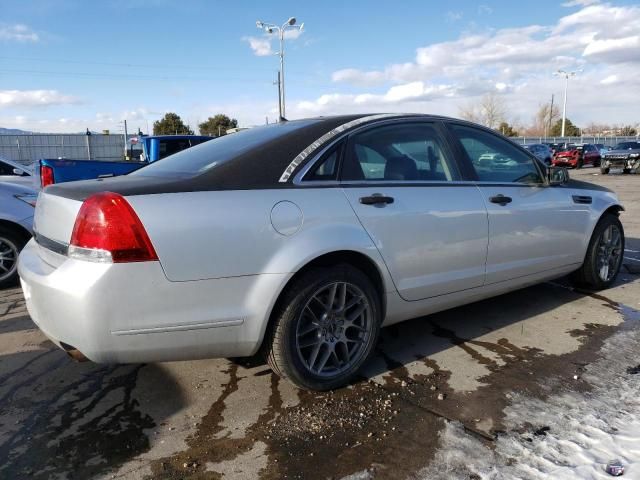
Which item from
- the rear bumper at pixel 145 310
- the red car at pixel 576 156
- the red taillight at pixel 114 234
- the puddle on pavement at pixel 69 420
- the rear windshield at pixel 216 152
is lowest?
the puddle on pavement at pixel 69 420

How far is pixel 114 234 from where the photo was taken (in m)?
2.34

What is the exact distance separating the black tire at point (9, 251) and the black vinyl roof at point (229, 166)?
9.16 feet

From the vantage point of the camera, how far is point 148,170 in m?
3.31

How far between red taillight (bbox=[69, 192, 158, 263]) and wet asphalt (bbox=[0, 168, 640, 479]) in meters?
0.93

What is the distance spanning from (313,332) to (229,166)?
3.40 feet

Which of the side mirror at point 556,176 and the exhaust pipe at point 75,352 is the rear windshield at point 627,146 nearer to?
the side mirror at point 556,176

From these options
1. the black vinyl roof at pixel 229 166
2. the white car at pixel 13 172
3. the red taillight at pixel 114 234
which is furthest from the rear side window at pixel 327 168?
the white car at pixel 13 172

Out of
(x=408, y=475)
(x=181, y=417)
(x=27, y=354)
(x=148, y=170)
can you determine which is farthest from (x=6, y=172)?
(x=408, y=475)

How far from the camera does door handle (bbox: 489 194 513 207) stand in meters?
3.69

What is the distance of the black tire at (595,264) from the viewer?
4.71m

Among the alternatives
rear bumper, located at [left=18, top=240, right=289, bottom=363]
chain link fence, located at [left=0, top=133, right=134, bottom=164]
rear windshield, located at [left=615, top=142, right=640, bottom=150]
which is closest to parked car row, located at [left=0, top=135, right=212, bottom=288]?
rear bumper, located at [left=18, top=240, right=289, bottom=363]

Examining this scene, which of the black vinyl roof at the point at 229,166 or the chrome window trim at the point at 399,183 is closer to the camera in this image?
the black vinyl roof at the point at 229,166

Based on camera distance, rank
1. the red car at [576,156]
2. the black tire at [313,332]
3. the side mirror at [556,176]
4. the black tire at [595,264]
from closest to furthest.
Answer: the black tire at [313,332], the side mirror at [556,176], the black tire at [595,264], the red car at [576,156]

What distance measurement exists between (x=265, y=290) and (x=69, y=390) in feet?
4.72
